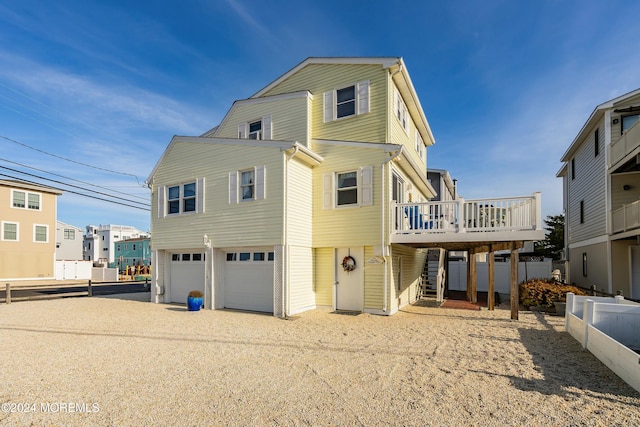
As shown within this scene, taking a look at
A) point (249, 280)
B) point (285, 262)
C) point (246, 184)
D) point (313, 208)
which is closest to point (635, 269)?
point (313, 208)

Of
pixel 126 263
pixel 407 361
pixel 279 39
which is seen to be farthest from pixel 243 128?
pixel 126 263

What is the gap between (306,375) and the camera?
227 inches

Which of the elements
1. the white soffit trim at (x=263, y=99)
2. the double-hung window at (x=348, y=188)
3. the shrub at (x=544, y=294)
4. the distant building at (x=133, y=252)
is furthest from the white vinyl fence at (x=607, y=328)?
the distant building at (x=133, y=252)

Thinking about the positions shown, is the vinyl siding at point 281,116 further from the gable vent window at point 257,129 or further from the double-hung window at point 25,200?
the double-hung window at point 25,200

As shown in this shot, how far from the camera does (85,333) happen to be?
9.01m

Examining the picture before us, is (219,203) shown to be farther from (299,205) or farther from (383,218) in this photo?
(383,218)

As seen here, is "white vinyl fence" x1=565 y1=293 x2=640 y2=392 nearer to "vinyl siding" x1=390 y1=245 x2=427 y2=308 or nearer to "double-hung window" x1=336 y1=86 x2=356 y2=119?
"vinyl siding" x1=390 y1=245 x2=427 y2=308

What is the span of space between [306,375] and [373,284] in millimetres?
6310

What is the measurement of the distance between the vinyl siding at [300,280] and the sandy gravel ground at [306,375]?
1558 millimetres

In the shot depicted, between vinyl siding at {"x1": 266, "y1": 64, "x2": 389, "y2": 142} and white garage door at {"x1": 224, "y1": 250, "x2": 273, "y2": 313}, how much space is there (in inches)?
210

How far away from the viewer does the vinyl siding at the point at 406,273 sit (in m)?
12.3

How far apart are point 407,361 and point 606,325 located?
14.5 feet

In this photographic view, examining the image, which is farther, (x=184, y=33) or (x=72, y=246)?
(x=72, y=246)

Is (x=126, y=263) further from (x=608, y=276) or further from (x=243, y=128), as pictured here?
(x=608, y=276)
